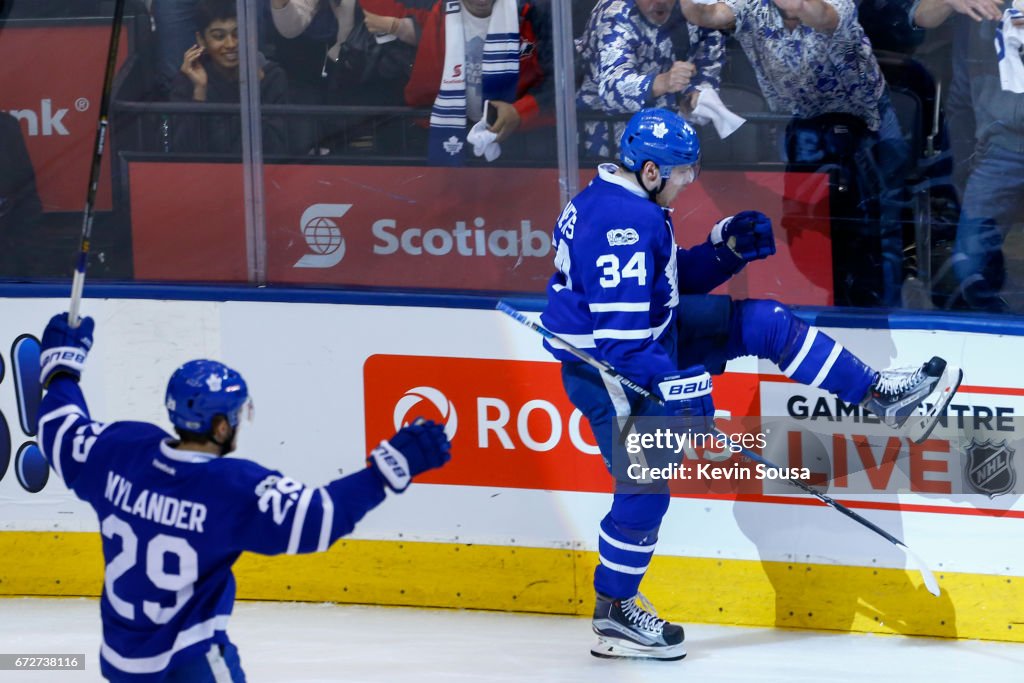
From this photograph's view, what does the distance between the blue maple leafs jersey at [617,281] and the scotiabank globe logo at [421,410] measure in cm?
59

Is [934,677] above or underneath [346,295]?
underneath

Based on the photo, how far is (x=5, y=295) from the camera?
4723 millimetres

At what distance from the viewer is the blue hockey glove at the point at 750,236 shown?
13.1 ft

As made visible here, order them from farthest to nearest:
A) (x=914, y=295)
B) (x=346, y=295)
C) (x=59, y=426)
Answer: (x=346, y=295), (x=914, y=295), (x=59, y=426)

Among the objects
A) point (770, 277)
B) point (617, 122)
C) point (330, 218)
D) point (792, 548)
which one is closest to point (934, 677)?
point (792, 548)

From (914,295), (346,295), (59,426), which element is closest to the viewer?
(59,426)

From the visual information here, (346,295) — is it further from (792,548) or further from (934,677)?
(934,677)

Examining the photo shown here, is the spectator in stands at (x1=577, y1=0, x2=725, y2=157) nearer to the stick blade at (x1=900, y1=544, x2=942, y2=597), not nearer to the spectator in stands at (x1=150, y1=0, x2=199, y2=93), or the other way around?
the spectator in stands at (x1=150, y1=0, x2=199, y2=93)

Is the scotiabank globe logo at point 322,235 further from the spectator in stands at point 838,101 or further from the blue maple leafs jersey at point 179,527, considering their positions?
the blue maple leafs jersey at point 179,527

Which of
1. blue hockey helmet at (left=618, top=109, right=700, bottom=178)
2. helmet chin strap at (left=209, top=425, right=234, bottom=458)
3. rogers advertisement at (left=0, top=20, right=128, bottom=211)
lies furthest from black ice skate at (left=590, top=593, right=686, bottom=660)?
rogers advertisement at (left=0, top=20, right=128, bottom=211)

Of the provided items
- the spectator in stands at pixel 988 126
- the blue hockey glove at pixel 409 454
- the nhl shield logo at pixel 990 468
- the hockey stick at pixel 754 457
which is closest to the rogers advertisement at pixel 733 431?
the nhl shield logo at pixel 990 468

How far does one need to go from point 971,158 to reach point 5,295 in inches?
113

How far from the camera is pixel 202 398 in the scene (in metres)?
2.83

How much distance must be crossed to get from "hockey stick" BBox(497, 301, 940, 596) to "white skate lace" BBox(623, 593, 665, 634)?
0.50 meters
